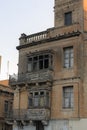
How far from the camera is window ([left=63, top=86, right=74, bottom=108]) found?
35719 mm

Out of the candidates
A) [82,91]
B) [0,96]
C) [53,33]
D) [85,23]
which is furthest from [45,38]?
[0,96]

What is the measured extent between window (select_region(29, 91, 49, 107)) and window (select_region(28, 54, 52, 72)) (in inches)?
111

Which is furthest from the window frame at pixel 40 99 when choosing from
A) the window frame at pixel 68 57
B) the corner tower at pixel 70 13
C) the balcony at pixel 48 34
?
the corner tower at pixel 70 13

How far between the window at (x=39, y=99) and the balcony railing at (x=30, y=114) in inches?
27.0

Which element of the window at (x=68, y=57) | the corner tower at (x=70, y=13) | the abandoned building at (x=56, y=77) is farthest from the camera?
the corner tower at (x=70, y=13)

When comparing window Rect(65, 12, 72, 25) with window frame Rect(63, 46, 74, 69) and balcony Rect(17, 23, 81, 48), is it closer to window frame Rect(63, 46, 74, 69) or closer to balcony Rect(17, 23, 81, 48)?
balcony Rect(17, 23, 81, 48)

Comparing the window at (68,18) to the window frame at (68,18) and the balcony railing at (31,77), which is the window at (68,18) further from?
the balcony railing at (31,77)

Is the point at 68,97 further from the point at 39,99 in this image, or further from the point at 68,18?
the point at 68,18

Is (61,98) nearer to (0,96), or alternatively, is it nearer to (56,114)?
(56,114)

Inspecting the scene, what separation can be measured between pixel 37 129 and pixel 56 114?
3.11 m

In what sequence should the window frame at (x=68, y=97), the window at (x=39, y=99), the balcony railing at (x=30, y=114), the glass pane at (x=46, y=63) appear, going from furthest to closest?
the glass pane at (x=46, y=63)
the window at (x=39, y=99)
the balcony railing at (x=30, y=114)
the window frame at (x=68, y=97)

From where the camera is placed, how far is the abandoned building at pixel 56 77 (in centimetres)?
3541

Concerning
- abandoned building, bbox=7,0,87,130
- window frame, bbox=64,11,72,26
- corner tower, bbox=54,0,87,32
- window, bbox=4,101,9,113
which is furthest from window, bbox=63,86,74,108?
window, bbox=4,101,9,113

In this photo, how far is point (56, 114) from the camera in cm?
3628
